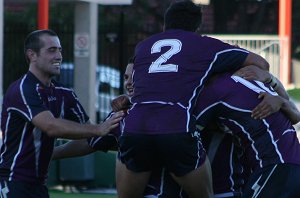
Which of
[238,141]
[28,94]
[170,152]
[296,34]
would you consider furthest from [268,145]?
[296,34]

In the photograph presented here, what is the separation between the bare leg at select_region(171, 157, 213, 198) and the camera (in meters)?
5.50

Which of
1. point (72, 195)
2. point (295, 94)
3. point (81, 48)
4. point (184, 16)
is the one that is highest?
point (184, 16)

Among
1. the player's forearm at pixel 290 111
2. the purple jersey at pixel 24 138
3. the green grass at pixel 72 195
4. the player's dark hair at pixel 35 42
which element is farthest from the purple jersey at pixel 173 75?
the green grass at pixel 72 195

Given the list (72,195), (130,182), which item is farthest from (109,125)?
(72,195)

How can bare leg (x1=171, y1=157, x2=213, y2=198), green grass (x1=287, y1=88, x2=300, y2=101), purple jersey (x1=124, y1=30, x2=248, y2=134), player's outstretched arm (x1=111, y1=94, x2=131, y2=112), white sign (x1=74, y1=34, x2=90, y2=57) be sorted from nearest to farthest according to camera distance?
purple jersey (x1=124, y1=30, x2=248, y2=134), bare leg (x1=171, y1=157, x2=213, y2=198), player's outstretched arm (x1=111, y1=94, x2=131, y2=112), green grass (x1=287, y1=88, x2=300, y2=101), white sign (x1=74, y1=34, x2=90, y2=57)

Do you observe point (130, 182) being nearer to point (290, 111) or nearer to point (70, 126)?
point (70, 126)

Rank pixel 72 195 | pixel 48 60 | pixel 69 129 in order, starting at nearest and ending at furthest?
pixel 69 129 < pixel 48 60 < pixel 72 195

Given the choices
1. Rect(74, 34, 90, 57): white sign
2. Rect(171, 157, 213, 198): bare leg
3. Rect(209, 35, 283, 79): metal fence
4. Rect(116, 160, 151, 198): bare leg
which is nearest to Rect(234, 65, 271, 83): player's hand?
Rect(171, 157, 213, 198): bare leg

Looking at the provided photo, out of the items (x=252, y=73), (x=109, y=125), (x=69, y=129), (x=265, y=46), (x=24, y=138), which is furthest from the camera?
(x=265, y=46)

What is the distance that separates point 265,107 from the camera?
5.43 metres

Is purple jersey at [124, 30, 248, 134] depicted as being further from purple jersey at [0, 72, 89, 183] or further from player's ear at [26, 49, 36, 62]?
player's ear at [26, 49, 36, 62]

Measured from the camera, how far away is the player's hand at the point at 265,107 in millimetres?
5434

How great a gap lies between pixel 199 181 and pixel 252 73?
2.22ft

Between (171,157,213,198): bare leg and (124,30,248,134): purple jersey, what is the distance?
A: 10.0 inches
